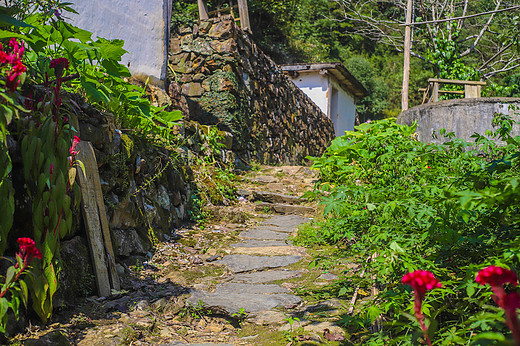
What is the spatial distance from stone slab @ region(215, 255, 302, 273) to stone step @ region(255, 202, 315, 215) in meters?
2.18

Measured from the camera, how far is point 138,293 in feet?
10.2

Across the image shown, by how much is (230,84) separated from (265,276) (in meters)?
5.55

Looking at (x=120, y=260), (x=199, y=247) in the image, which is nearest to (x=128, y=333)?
(x=120, y=260)

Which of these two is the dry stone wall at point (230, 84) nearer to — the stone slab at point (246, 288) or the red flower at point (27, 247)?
the stone slab at point (246, 288)

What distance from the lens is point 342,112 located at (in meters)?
17.6

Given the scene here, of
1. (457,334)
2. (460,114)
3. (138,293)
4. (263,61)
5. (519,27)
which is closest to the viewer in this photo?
(457,334)

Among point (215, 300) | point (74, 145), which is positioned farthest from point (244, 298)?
point (74, 145)

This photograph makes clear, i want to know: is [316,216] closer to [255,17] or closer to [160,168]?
[160,168]

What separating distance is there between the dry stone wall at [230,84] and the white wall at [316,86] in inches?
187

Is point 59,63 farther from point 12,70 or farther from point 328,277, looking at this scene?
point 328,277

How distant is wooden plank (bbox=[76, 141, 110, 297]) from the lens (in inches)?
114

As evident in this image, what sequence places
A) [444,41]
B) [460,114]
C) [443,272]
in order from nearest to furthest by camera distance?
[443,272], [460,114], [444,41]

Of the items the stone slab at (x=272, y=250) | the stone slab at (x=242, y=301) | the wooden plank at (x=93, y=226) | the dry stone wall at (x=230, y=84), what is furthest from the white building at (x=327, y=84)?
the wooden plank at (x=93, y=226)

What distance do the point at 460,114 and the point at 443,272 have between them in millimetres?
6852
